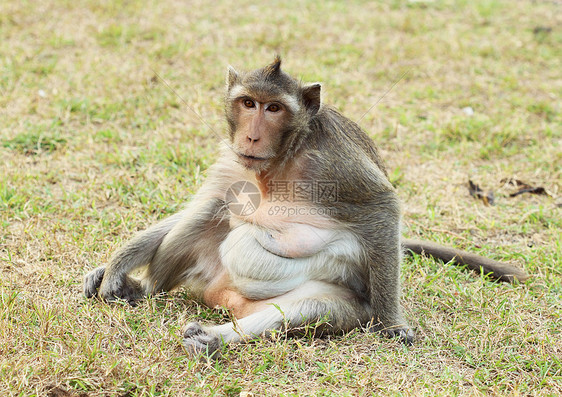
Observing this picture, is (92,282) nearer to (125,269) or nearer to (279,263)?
(125,269)

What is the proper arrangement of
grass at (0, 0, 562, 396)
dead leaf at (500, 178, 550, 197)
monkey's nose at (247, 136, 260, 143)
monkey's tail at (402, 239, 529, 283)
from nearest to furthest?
1. grass at (0, 0, 562, 396)
2. monkey's nose at (247, 136, 260, 143)
3. monkey's tail at (402, 239, 529, 283)
4. dead leaf at (500, 178, 550, 197)

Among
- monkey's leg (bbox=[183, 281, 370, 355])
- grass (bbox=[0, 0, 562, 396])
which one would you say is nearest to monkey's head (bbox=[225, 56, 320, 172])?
monkey's leg (bbox=[183, 281, 370, 355])

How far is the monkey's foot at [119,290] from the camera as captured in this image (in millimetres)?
3863

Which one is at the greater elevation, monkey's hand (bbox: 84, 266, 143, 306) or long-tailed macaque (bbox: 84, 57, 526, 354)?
long-tailed macaque (bbox: 84, 57, 526, 354)

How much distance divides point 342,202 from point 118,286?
4.79 feet

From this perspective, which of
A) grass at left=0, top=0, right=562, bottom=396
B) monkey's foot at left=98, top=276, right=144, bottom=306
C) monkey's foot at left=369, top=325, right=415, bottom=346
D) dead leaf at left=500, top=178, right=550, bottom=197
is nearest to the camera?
grass at left=0, top=0, right=562, bottom=396

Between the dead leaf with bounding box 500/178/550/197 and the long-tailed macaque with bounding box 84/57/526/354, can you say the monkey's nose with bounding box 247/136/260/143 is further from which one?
the dead leaf with bounding box 500/178/550/197

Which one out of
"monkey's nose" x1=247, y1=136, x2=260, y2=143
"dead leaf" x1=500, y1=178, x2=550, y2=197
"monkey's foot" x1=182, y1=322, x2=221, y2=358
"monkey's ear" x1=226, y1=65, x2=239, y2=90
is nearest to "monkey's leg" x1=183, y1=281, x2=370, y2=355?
"monkey's foot" x1=182, y1=322, x2=221, y2=358

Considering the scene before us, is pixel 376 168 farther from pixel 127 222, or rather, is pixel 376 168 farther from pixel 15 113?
pixel 15 113

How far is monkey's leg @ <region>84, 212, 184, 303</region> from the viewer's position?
3891 millimetres

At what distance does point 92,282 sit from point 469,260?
8.52ft

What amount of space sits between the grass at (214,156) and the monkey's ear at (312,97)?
1349 mm

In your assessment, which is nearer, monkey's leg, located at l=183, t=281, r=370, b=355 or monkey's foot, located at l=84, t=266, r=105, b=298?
monkey's leg, located at l=183, t=281, r=370, b=355

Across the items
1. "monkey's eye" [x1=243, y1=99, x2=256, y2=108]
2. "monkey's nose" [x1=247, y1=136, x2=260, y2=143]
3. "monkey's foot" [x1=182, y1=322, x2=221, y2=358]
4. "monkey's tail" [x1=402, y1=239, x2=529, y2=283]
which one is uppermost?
"monkey's eye" [x1=243, y1=99, x2=256, y2=108]
